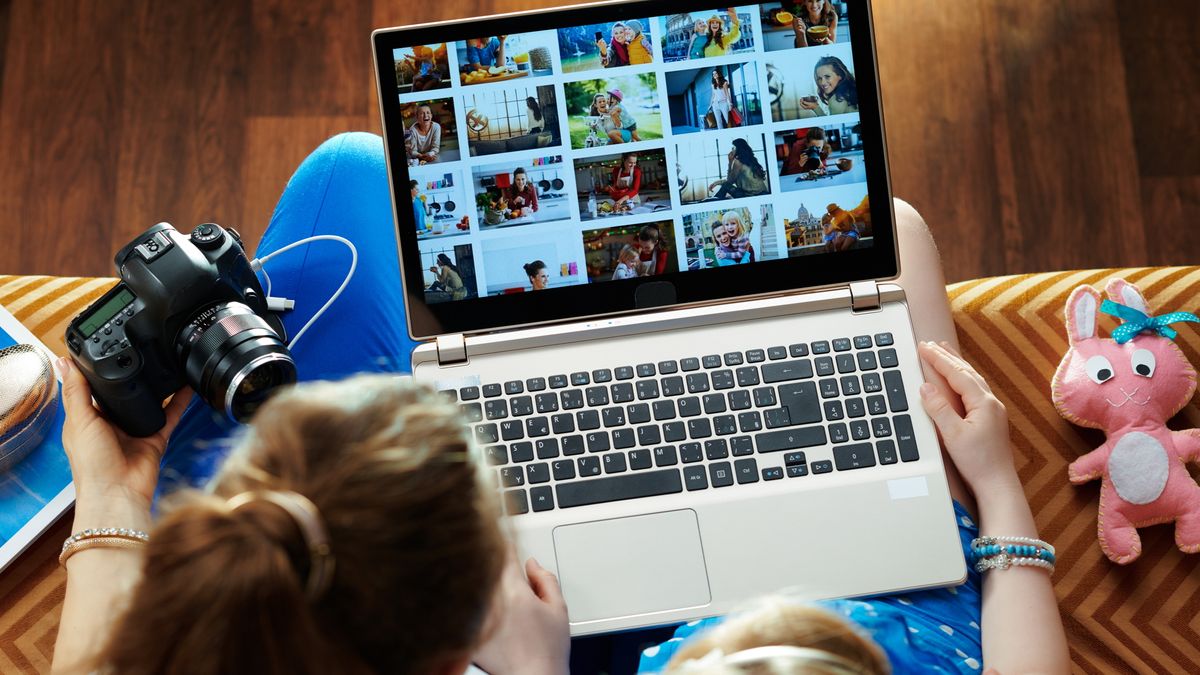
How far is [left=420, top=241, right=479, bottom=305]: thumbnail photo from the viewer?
0.81 m

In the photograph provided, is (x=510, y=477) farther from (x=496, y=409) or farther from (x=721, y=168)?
(x=721, y=168)

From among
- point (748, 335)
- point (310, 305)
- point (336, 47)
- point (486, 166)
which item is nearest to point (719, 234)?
point (748, 335)

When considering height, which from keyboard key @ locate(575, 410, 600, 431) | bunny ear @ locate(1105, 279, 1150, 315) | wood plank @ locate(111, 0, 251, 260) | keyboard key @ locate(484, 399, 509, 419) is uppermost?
wood plank @ locate(111, 0, 251, 260)

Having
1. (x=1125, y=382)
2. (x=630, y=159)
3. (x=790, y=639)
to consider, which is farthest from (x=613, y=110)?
(x=1125, y=382)

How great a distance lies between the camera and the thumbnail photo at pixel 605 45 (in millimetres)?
794

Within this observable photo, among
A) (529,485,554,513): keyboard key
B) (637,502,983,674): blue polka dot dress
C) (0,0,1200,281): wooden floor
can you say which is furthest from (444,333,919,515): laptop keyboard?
(0,0,1200,281): wooden floor

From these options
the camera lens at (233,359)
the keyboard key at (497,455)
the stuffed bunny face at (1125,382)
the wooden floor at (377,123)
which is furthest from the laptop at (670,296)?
the wooden floor at (377,123)

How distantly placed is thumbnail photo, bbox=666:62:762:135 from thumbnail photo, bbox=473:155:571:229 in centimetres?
11

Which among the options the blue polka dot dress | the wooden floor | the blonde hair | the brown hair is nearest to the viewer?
the brown hair

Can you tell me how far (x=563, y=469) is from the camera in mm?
801

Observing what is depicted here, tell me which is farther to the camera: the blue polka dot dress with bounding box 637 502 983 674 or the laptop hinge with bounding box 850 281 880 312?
the laptop hinge with bounding box 850 281 880 312

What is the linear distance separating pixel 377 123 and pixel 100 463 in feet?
2.62

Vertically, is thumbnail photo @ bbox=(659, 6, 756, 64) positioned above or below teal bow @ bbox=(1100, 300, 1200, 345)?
above

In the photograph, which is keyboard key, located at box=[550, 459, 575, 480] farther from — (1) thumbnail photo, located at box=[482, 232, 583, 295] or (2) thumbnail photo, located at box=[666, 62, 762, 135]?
(2) thumbnail photo, located at box=[666, 62, 762, 135]
